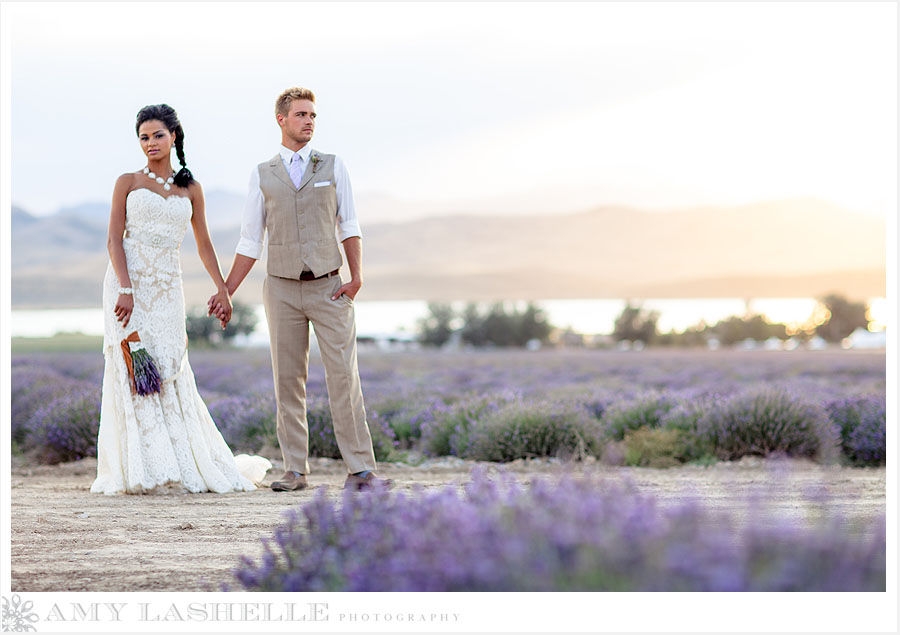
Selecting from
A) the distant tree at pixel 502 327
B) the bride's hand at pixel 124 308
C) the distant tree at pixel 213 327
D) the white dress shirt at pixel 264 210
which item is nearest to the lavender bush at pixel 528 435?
the white dress shirt at pixel 264 210

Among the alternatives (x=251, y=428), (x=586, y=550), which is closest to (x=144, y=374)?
(x=251, y=428)

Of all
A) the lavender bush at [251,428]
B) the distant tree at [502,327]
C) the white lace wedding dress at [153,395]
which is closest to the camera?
the white lace wedding dress at [153,395]

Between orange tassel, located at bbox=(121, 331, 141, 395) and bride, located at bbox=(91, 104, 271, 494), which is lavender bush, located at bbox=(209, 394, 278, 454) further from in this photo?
orange tassel, located at bbox=(121, 331, 141, 395)

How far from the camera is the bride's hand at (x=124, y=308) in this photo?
5383mm

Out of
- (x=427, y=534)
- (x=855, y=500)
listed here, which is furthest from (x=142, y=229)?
(x=855, y=500)

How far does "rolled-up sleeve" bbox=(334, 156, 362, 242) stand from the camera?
17.8ft

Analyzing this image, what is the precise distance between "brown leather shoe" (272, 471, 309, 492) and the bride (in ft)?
0.99

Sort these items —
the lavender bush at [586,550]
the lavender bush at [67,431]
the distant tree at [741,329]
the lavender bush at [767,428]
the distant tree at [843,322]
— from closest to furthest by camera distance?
the lavender bush at [586,550]
the lavender bush at [767,428]
the lavender bush at [67,431]
the distant tree at [741,329]
the distant tree at [843,322]

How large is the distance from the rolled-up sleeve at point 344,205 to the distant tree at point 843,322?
2123 inches

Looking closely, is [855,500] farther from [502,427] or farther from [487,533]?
[487,533]

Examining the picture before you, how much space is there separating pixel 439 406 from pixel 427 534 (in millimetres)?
6340

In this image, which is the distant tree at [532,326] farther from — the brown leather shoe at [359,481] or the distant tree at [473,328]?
the brown leather shoe at [359,481]

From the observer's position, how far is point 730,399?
7918 millimetres

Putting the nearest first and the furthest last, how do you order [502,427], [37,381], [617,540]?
[617,540], [502,427], [37,381]
